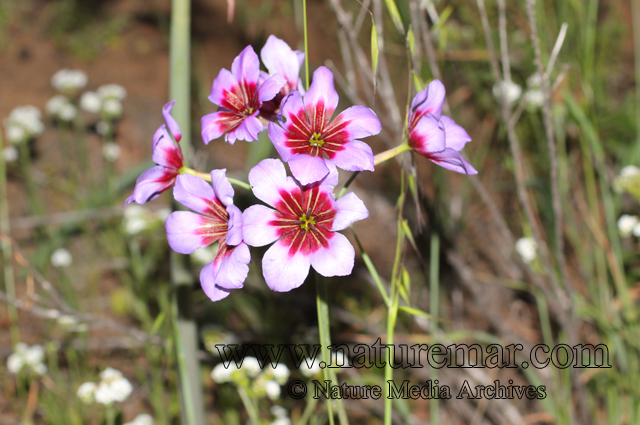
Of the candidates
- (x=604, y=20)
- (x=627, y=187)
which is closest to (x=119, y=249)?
(x=627, y=187)

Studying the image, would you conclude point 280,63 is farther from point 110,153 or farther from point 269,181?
point 110,153

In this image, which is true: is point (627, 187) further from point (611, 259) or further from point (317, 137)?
point (317, 137)

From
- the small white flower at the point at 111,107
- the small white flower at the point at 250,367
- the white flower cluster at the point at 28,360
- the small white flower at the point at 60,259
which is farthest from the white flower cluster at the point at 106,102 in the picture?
the small white flower at the point at 250,367

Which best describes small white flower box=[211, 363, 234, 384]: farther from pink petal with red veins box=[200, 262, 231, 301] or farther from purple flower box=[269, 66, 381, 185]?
purple flower box=[269, 66, 381, 185]

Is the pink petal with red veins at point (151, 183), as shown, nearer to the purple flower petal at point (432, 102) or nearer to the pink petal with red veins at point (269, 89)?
the pink petal with red veins at point (269, 89)

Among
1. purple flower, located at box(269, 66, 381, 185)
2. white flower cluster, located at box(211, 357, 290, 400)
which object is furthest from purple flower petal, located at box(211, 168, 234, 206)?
white flower cluster, located at box(211, 357, 290, 400)
